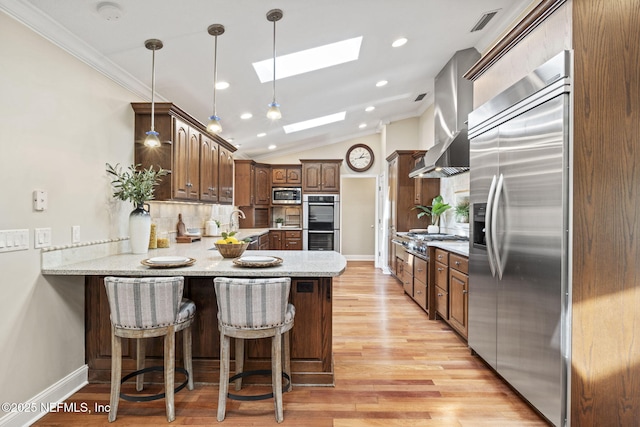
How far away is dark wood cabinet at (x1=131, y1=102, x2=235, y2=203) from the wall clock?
4.48 metres

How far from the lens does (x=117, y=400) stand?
198 centimetres

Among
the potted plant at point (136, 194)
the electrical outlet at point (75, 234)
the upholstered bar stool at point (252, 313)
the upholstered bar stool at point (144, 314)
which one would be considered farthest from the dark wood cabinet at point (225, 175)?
the upholstered bar stool at point (252, 313)

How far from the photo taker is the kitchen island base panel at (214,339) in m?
2.39

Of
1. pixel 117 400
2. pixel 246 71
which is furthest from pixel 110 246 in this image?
pixel 246 71

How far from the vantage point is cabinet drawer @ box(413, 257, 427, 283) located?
161 inches

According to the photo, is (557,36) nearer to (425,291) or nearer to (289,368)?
(289,368)

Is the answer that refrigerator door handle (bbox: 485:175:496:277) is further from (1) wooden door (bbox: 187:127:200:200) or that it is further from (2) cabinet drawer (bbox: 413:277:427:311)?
(1) wooden door (bbox: 187:127:200:200)

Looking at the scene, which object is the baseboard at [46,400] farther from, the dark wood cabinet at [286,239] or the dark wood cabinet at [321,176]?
the dark wood cabinet at [321,176]

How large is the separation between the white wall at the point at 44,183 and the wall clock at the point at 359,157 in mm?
5841

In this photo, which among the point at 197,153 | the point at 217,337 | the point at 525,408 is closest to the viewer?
the point at 525,408

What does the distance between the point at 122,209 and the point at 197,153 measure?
1.08 m

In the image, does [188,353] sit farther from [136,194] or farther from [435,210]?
[435,210]

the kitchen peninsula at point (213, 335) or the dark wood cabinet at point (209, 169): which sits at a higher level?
the dark wood cabinet at point (209, 169)

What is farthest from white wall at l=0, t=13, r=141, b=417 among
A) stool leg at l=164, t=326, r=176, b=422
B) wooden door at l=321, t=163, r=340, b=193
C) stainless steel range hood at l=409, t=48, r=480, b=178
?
wooden door at l=321, t=163, r=340, b=193
